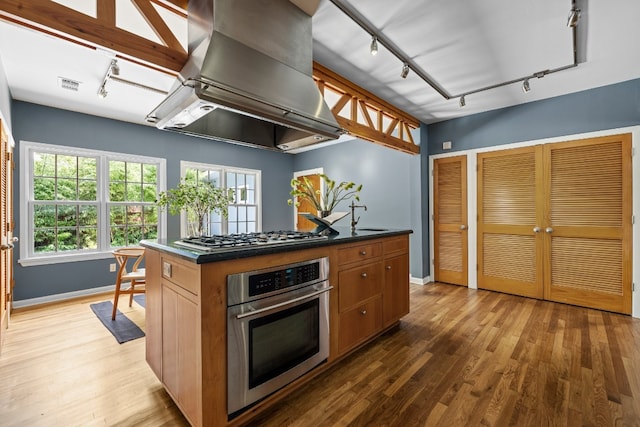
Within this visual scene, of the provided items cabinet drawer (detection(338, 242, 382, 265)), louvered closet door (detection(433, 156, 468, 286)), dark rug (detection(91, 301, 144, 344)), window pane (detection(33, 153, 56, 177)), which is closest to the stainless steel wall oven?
cabinet drawer (detection(338, 242, 382, 265))

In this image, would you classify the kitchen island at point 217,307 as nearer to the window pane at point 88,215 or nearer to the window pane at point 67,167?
the window pane at point 88,215

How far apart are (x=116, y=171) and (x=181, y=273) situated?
384 cm

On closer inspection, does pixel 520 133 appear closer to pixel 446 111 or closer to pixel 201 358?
pixel 446 111

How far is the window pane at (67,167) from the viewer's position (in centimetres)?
401

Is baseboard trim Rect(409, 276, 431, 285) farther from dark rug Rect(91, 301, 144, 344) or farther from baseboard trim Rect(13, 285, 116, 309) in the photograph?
baseboard trim Rect(13, 285, 116, 309)

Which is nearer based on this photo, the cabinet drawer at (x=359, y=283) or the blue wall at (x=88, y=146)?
the cabinet drawer at (x=359, y=283)

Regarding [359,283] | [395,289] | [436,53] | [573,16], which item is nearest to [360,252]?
[359,283]

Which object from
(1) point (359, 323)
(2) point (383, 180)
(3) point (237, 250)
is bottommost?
(1) point (359, 323)

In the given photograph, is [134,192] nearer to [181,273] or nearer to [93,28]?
[93,28]

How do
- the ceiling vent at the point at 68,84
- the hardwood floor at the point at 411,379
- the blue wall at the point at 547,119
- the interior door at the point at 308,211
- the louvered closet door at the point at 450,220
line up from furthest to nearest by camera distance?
the interior door at the point at 308,211
the louvered closet door at the point at 450,220
the blue wall at the point at 547,119
the ceiling vent at the point at 68,84
the hardwood floor at the point at 411,379

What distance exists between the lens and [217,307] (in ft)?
4.67

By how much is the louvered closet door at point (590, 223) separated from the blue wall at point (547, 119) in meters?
0.21

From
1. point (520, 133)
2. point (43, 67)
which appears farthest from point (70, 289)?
point (520, 133)

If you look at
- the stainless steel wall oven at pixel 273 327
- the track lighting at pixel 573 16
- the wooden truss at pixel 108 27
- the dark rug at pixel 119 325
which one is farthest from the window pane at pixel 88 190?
the track lighting at pixel 573 16
